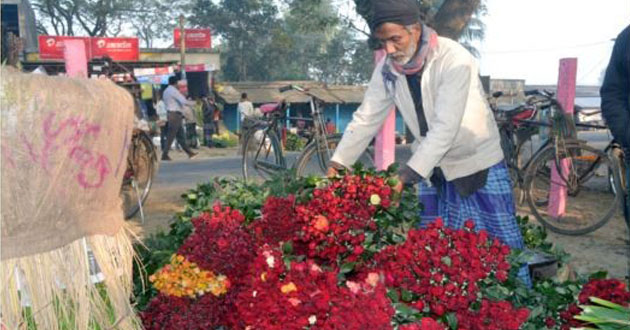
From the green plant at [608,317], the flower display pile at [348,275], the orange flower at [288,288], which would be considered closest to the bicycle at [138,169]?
the flower display pile at [348,275]

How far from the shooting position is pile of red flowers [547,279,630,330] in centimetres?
212

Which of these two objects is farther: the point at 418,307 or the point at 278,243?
the point at 278,243

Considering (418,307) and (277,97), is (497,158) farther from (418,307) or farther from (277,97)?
(277,97)

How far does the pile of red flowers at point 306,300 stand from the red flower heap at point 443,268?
0.16 metres

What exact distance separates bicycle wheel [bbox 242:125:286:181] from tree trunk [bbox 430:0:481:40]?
269 centimetres

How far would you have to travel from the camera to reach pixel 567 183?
20.0 ft

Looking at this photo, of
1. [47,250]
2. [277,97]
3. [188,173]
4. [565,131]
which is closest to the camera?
[47,250]

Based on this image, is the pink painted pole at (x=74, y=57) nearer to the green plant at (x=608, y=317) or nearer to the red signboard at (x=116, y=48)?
the green plant at (x=608, y=317)

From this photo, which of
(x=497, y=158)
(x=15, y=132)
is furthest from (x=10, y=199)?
(x=497, y=158)

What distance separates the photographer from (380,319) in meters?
1.72

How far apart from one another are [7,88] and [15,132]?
141 mm

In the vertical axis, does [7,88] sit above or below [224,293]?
above

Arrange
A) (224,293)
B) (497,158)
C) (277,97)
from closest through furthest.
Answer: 1. (224,293)
2. (497,158)
3. (277,97)

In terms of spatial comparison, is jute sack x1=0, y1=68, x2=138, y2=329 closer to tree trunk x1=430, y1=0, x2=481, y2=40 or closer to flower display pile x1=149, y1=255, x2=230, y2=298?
flower display pile x1=149, y1=255, x2=230, y2=298
